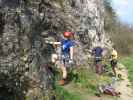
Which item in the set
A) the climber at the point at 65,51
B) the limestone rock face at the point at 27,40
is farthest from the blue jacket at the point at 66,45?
the limestone rock face at the point at 27,40

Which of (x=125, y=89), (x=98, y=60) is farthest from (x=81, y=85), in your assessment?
(x=98, y=60)

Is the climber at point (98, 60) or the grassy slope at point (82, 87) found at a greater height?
the climber at point (98, 60)

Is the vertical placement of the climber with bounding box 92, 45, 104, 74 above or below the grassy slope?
above

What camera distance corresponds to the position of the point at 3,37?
1048 cm

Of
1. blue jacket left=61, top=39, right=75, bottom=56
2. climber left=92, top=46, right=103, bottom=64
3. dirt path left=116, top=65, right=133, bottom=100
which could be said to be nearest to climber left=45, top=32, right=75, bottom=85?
blue jacket left=61, top=39, right=75, bottom=56

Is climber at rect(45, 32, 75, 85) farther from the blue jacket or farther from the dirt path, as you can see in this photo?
the dirt path

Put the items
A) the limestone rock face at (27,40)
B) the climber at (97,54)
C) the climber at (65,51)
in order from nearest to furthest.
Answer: the limestone rock face at (27,40) → the climber at (65,51) → the climber at (97,54)

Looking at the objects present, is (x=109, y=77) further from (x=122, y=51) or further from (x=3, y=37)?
(x=122, y=51)

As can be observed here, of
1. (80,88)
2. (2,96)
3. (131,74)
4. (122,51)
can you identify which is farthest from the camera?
(122,51)

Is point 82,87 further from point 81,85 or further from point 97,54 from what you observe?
point 97,54

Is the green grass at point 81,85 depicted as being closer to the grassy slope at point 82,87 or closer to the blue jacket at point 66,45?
the grassy slope at point 82,87

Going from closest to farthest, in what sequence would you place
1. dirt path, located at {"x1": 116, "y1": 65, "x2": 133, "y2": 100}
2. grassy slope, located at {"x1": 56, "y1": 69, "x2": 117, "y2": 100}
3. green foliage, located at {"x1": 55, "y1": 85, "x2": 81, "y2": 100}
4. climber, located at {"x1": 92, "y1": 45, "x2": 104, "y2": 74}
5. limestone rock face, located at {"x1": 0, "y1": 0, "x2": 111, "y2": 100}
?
limestone rock face, located at {"x1": 0, "y1": 0, "x2": 111, "y2": 100}, green foliage, located at {"x1": 55, "y1": 85, "x2": 81, "y2": 100}, grassy slope, located at {"x1": 56, "y1": 69, "x2": 117, "y2": 100}, dirt path, located at {"x1": 116, "y1": 65, "x2": 133, "y2": 100}, climber, located at {"x1": 92, "y1": 45, "x2": 104, "y2": 74}

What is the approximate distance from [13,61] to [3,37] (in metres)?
0.60

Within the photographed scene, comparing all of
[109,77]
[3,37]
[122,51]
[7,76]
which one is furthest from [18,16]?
[122,51]
